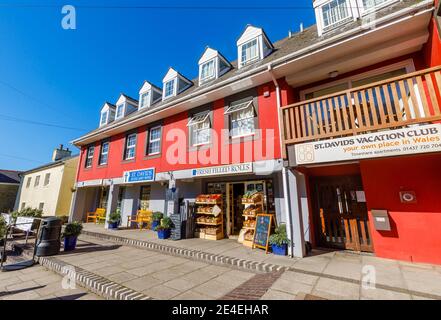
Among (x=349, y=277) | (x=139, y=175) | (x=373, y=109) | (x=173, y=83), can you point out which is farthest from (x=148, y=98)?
(x=349, y=277)

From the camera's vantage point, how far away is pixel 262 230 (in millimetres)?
6402

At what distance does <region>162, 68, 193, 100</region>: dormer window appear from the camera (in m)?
11.4

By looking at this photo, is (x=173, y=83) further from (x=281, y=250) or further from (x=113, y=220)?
(x=281, y=250)

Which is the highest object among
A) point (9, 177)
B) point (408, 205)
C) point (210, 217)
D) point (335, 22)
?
point (335, 22)

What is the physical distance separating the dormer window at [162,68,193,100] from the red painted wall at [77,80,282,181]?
2330 millimetres

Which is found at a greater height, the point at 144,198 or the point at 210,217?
the point at 144,198

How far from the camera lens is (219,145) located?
785cm

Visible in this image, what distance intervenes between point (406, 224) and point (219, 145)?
20.3 ft

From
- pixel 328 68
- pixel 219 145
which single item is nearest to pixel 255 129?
pixel 219 145

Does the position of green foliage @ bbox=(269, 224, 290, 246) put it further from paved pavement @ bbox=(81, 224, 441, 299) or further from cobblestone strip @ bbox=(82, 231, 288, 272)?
cobblestone strip @ bbox=(82, 231, 288, 272)

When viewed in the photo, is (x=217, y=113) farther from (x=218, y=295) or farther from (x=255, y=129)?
(x=218, y=295)

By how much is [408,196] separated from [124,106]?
1611 centimetres

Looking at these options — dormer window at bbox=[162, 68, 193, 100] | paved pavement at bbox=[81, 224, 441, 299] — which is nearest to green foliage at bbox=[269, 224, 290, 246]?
paved pavement at bbox=[81, 224, 441, 299]

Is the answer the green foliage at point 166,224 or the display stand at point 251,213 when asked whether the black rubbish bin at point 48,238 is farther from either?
the display stand at point 251,213
